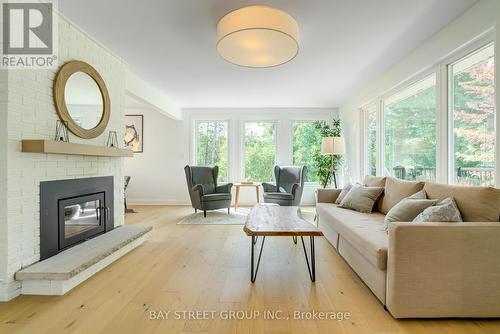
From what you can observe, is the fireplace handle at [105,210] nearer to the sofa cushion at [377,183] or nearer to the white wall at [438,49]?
the sofa cushion at [377,183]

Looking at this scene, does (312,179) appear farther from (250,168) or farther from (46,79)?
(46,79)

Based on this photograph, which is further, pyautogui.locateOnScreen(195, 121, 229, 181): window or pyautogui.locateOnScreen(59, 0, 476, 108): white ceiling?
pyautogui.locateOnScreen(195, 121, 229, 181): window

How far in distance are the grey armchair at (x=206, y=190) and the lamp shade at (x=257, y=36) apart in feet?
9.43

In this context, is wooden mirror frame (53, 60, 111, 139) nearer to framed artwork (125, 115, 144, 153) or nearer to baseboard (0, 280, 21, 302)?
baseboard (0, 280, 21, 302)

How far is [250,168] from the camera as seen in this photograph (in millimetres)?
6383

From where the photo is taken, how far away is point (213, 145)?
21.1 feet

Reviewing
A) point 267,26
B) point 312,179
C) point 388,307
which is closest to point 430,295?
point 388,307

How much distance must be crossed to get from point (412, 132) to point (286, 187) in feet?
8.50

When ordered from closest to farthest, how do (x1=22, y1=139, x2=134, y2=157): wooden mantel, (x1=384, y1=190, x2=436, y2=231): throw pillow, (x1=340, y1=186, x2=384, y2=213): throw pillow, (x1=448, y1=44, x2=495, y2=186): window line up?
1. (x1=22, y1=139, x2=134, y2=157): wooden mantel
2. (x1=384, y1=190, x2=436, y2=231): throw pillow
3. (x1=448, y1=44, x2=495, y2=186): window
4. (x1=340, y1=186, x2=384, y2=213): throw pillow

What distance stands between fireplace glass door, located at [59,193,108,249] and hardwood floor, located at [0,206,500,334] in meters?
0.47

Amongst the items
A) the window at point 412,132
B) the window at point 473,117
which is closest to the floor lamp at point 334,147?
the window at point 412,132

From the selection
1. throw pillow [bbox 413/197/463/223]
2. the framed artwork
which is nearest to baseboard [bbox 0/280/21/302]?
throw pillow [bbox 413/197/463/223]

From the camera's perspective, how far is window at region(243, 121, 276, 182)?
20.9 feet

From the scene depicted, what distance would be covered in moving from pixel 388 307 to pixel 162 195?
5.57 meters
